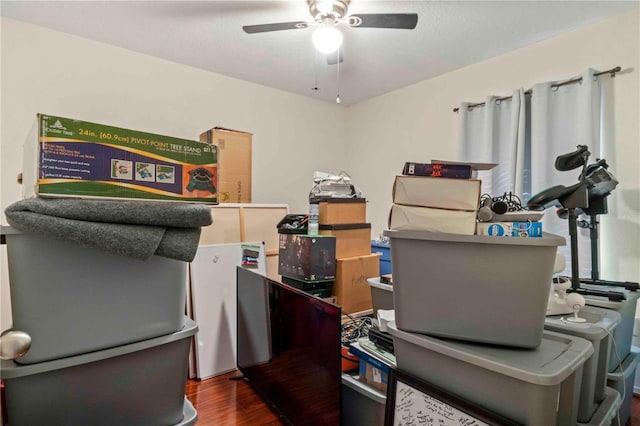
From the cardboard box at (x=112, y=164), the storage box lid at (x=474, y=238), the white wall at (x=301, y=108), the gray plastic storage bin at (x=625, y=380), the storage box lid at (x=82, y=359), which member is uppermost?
the white wall at (x=301, y=108)

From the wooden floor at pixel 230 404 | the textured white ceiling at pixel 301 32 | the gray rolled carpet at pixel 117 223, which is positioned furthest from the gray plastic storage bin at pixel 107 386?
the textured white ceiling at pixel 301 32

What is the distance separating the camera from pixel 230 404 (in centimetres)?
175

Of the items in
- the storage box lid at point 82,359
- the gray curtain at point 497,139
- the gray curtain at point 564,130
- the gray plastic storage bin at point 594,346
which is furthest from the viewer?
the gray curtain at point 497,139

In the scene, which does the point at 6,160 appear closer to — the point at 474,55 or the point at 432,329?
the point at 432,329

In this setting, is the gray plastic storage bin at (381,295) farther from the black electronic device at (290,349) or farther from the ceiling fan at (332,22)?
the ceiling fan at (332,22)

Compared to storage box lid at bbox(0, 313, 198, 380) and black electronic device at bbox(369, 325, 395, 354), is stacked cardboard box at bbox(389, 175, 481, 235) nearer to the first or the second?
black electronic device at bbox(369, 325, 395, 354)

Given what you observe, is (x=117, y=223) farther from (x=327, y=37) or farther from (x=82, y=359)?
(x=327, y=37)

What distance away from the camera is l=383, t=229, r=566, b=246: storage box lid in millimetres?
854

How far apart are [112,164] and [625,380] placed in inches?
89.0

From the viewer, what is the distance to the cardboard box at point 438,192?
97 centimetres

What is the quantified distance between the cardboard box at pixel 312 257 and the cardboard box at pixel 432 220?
2.93ft

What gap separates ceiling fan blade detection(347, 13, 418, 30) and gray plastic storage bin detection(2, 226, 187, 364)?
1682mm

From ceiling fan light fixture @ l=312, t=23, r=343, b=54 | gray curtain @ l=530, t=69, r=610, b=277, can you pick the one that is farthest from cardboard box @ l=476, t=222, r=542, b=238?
gray curtain @ l=530, t=69, r=610, b=277

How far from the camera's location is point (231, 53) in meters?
2.79
